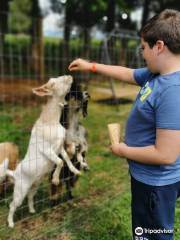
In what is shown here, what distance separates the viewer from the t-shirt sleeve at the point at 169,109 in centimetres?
211

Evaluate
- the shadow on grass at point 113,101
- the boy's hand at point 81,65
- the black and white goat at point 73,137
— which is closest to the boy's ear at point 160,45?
the boy's hand at point 81,65

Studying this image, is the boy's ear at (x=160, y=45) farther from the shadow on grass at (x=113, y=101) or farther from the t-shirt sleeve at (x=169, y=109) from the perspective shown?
the shadow on grass at (x=113, y=101)

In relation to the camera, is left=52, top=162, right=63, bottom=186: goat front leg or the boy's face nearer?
the boy's face

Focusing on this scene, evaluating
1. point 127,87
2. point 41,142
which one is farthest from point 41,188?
point 127,87

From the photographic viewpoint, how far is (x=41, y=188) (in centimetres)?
437

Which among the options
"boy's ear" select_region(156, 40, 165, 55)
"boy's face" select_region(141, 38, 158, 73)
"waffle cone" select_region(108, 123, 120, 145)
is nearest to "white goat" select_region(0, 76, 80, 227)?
"waffle cone" select_region(108, 123, 120, 145)

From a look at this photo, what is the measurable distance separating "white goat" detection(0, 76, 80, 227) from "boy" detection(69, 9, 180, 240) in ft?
3.84

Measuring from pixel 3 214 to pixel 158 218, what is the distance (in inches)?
70.4

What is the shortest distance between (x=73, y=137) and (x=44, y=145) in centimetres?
38

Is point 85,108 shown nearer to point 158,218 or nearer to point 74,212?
point 74,212

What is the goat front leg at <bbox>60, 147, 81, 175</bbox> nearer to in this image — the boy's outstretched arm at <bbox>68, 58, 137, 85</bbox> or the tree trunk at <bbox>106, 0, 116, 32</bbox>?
the boy's outstretched arm at <bbox>68, 58, 137, 85</bbox>

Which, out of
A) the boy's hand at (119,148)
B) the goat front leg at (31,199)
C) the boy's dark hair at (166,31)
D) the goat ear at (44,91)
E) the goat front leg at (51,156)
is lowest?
the goat front leg at (31,199)

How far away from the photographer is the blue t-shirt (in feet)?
6.94

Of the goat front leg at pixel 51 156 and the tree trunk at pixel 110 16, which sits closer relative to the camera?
the goat front leg at pixel 51 156
